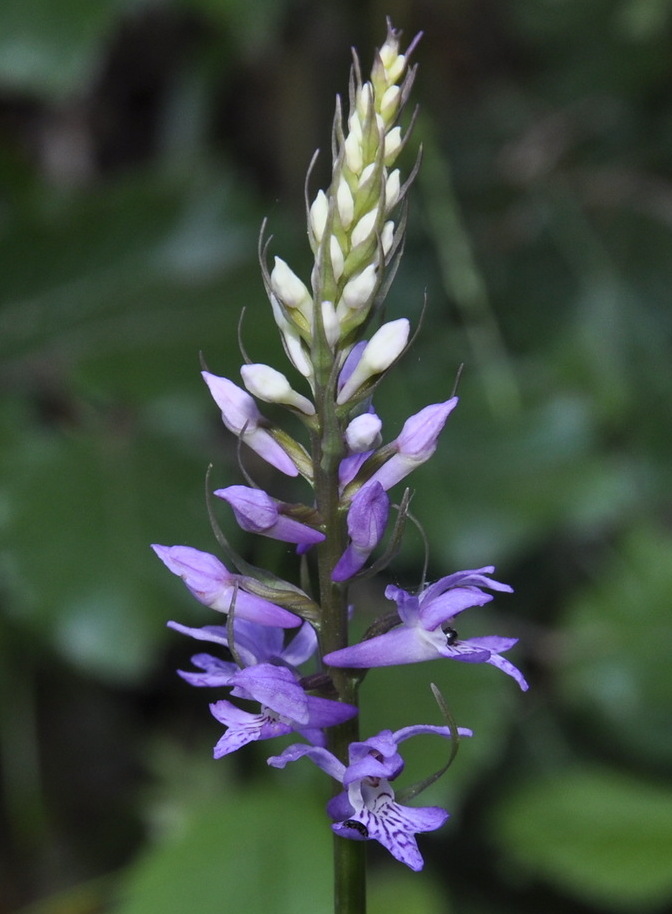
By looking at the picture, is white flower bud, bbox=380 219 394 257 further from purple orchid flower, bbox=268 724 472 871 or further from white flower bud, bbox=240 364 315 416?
purple orchid flower, bbox=268 724 472 871

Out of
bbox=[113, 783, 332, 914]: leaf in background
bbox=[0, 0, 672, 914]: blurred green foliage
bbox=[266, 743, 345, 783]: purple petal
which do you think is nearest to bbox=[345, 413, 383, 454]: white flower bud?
bbox=[266, 743, 345, 783]: purple petal

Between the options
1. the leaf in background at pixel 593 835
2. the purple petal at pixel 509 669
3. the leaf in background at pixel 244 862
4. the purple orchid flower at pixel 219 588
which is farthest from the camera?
the leaf in background at pixel 593 835

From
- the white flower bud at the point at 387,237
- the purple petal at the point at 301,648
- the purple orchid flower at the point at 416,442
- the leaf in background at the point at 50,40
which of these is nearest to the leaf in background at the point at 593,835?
the purple petal at the point at 301,648

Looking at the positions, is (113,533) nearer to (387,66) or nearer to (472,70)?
(387,66)

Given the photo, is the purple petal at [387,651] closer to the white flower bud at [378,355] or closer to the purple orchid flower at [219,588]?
the purple orchid flower at [219,588]

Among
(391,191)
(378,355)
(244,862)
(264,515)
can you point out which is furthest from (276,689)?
(244,862)

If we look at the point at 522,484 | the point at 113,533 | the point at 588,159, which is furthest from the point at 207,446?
the point at 588,159
